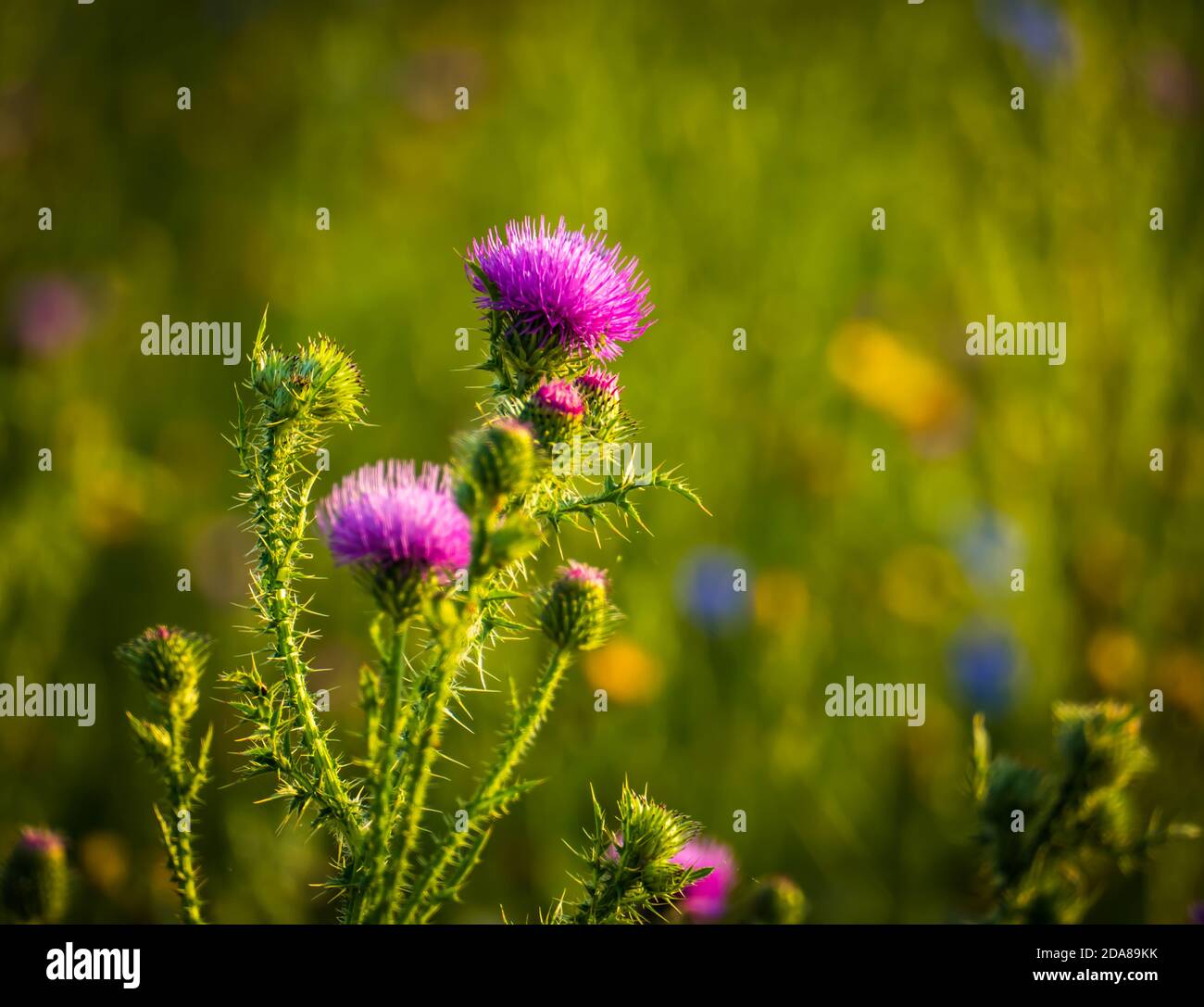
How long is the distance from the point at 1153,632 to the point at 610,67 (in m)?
3.76

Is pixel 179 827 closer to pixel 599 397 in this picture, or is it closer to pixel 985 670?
pixel 599 397

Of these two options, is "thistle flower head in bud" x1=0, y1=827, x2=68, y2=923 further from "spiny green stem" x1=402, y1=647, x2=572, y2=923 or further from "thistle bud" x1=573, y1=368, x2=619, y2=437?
"thistle bud" x1=573, y1=368, x2=619, y2=437

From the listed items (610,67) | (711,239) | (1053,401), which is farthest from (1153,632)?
(610,67)

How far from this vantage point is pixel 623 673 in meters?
3.96

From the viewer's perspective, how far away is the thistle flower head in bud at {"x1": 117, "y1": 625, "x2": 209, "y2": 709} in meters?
1.75

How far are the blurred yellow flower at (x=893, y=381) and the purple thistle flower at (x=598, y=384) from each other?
10.3 feet

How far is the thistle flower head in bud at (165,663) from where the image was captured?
175 cm

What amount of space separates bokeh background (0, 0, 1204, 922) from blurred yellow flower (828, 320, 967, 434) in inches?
1.1

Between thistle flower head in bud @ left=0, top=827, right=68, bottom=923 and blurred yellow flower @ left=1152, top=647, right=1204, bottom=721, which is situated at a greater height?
blurred yellow flower @ left=1152, top=647, right=1204, bottom=721

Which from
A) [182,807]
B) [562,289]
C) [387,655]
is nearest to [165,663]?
[182,807]

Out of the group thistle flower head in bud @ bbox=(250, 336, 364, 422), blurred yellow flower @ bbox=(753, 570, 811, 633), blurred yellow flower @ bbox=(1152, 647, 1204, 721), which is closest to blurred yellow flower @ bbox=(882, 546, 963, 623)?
blurred yellow flower @ bbox=(753, 570, 811, 633)

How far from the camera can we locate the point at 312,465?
14.3ft

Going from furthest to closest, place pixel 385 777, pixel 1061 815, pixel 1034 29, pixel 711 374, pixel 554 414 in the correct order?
pixel 1034 29 → pixel 711 374 → pixel 1061 815 → pixel 554 414 → pixel 385 777

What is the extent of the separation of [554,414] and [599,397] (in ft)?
0.50
